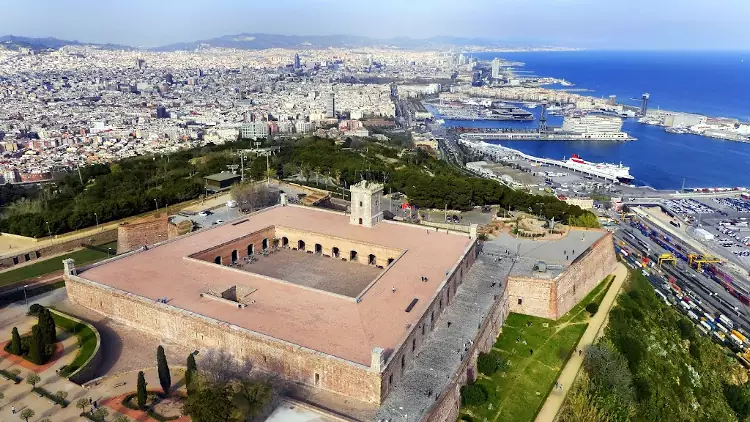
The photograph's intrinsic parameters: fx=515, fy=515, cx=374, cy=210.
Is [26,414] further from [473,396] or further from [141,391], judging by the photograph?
[473,396]

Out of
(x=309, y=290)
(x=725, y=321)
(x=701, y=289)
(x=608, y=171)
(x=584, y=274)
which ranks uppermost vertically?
(x=309, y=290)

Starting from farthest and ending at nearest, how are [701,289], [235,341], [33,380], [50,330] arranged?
[701,289] → [50,330] → [235,341] → [33,380]

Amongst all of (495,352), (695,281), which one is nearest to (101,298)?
(495,352)

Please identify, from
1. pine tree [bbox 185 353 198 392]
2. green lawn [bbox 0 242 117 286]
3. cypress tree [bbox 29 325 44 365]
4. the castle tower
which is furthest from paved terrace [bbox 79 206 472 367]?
green lawn [bbox 0 242 117 286]

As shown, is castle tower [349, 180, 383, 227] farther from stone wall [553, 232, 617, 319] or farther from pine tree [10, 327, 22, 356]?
pine tree [10, 327, 22, 356]

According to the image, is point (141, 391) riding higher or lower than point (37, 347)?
lower

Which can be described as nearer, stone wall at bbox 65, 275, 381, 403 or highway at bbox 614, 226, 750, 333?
stone wall at bbox 65, 275, 381, 403

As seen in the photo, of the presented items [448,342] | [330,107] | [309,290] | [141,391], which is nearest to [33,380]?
[141,391]
